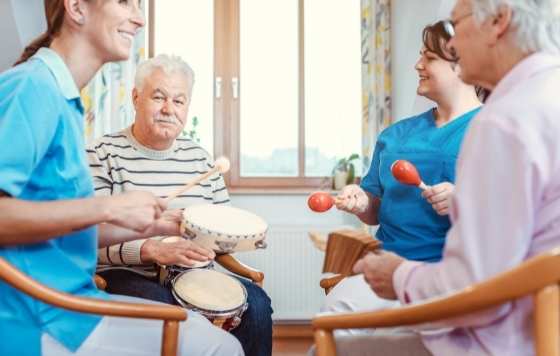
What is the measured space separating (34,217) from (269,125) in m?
3.13

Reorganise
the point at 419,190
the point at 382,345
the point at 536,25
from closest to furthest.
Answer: the point at 536,25, the point at 382,345, the point at 419,190

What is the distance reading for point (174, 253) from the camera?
1.85 m

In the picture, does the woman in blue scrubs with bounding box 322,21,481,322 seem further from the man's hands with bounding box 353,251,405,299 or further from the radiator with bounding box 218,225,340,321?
the radiator with bounding box 218,225,340,321

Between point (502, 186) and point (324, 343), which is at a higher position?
point (502, 186)

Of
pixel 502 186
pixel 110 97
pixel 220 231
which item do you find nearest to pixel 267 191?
pixel 110 97

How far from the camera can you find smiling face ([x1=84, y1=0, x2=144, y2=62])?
141 centimetres

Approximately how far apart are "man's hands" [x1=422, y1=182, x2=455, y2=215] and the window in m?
2.45

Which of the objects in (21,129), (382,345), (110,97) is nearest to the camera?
(21,129)

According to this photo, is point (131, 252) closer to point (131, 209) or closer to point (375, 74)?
point (131, 209)

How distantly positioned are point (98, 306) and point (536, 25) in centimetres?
92

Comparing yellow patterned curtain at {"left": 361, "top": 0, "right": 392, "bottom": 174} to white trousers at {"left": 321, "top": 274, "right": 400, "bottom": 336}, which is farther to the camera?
yellow patterned curtain at {"left": 361, "top": 0, "right": 392, "bottom": 174}

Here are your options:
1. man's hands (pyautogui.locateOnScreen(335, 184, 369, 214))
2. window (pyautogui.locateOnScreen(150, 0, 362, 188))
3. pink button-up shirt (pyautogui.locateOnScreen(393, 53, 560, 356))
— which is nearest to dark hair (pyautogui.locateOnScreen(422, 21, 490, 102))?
man's hands (pyautogui.locateOnScreen(335, 184, 369, 214))

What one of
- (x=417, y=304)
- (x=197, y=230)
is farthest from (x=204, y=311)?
(x=417, y=304)

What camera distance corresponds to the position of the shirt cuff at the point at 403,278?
1.01 metres
